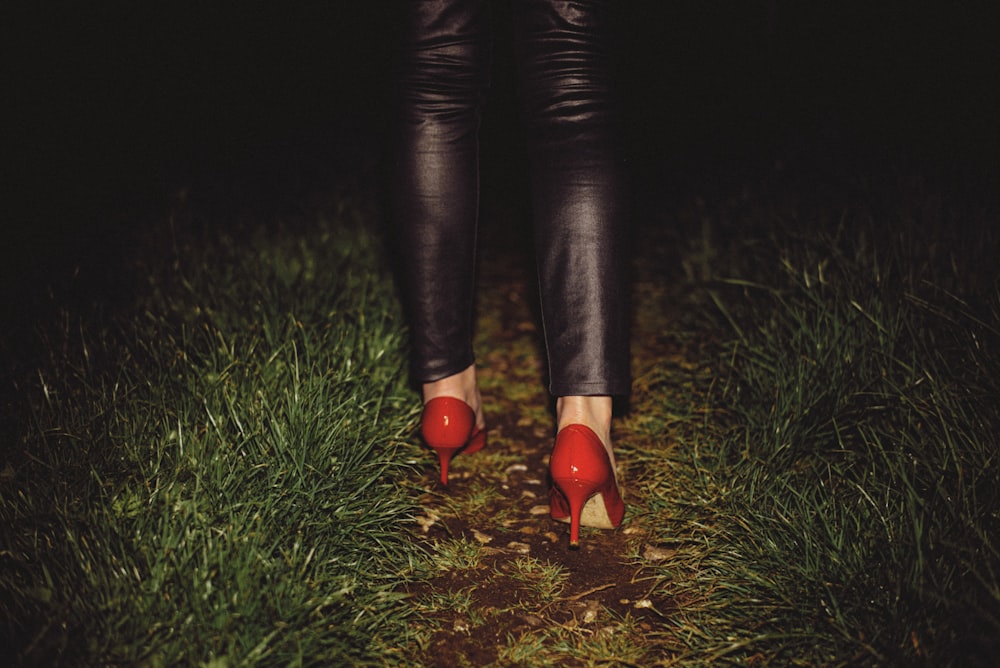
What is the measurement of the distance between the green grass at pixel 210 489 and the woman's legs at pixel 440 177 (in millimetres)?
259

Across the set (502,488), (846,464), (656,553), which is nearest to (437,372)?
(502,488)

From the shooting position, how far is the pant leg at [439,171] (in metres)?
1.50

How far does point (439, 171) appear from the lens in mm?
1592

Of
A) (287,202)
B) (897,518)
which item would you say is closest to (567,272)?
(897,518)

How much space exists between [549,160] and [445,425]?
24.9 inches

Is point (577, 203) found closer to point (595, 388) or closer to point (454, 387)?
point (595, 388)

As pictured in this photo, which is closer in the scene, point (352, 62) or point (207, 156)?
point (207, 156)

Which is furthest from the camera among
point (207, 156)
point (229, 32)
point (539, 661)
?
point (229, 32)

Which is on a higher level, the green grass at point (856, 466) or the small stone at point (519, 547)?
the green grass at point (856, 466)

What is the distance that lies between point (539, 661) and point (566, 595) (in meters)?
0.18

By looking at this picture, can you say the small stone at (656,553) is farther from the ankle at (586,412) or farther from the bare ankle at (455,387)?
the bare ankle at (455,387)

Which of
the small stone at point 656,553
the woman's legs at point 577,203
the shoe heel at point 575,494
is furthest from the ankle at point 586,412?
the small stone at point 656,553

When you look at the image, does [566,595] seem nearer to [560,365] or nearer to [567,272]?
[560,365]

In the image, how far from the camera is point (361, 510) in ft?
5.08
